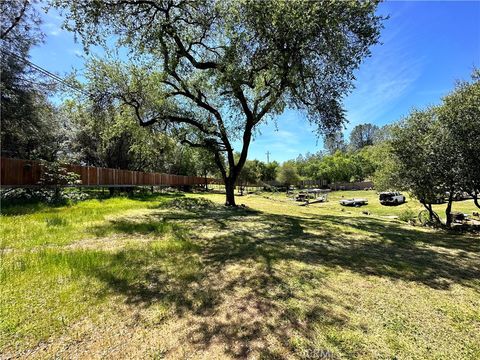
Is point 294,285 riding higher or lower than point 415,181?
lower

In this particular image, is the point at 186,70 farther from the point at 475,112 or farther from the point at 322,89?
the point at 475,112

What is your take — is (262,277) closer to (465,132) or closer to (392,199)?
(465,132)

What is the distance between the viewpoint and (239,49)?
36.1 feet

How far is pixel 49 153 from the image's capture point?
68.4 feet

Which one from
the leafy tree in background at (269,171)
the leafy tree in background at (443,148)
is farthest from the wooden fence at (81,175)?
the leafy tree in background at (269,171)

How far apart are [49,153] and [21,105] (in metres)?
6.42

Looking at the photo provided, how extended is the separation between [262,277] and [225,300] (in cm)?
100

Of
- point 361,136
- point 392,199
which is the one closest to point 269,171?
point 392,199

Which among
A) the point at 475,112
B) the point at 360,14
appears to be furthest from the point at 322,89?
the point at 475,112

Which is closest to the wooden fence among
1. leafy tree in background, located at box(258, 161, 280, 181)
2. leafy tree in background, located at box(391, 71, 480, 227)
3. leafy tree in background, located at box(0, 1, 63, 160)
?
leafy tree in background, located at box(0, 1, 63, 160)

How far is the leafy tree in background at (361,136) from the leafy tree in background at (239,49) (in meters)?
124

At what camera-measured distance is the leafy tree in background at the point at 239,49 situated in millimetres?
9641

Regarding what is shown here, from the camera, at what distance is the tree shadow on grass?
310 cm

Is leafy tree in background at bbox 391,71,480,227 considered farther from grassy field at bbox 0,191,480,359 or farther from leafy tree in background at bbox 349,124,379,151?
leafy tree in background at bbox 349,124,379,151
